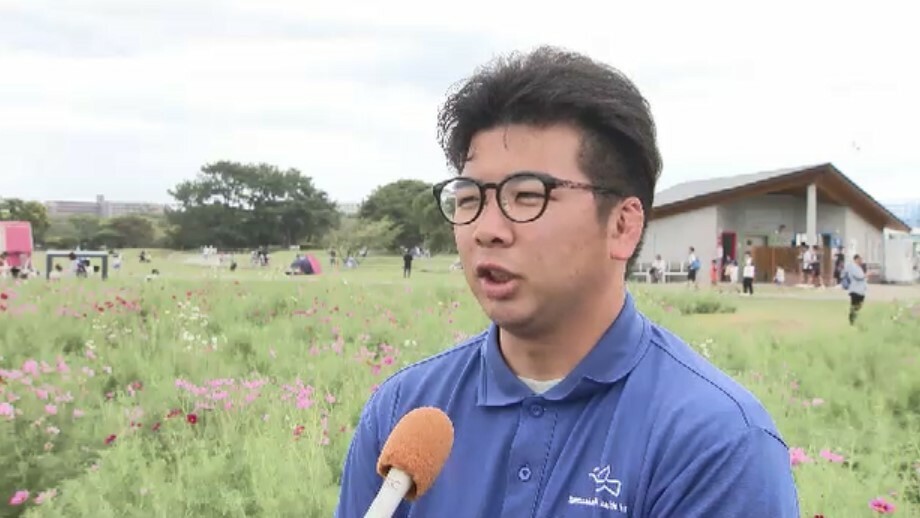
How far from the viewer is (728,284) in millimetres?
28922

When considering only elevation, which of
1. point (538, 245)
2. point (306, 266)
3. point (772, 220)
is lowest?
point (306, 266)

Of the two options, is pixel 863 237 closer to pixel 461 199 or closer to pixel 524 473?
pixel 461 199

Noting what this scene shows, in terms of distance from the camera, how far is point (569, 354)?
159 centimetres

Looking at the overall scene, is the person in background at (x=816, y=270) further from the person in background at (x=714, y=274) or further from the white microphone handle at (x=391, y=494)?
the white microphone handle at (x=391, y=494)

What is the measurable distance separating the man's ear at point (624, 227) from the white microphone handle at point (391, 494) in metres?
0.56

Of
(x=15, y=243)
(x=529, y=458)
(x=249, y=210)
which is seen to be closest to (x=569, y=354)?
(x=529, y=458)

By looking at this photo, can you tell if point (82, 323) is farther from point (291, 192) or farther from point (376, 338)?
point (291, 192)

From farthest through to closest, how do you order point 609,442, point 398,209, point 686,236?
point 398,209
point 686,236
point 609,442

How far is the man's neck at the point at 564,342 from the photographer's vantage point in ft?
5.20

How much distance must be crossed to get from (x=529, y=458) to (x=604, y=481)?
14cm

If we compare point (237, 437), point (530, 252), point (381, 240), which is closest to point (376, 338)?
point (237, 437)

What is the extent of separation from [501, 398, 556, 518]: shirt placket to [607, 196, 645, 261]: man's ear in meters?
0.30

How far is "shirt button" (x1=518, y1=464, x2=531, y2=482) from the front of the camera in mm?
1474

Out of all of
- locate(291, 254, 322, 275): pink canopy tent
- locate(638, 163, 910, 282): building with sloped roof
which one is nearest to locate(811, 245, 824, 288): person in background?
locate(638, 163, 910, 282): building with sloped roof
